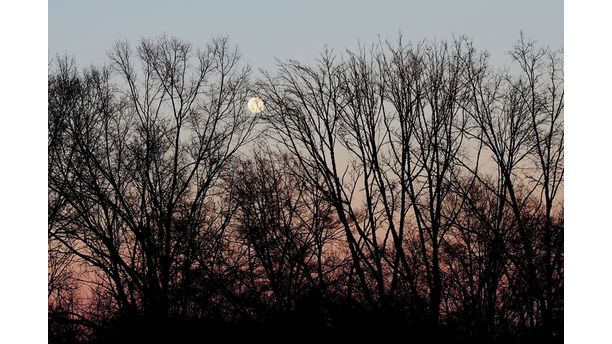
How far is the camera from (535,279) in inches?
482

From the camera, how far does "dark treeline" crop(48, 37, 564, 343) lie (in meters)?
12.5

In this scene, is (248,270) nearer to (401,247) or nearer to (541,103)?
(401,247)

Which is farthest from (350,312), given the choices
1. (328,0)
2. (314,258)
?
(328,0)

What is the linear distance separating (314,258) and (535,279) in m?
4.16

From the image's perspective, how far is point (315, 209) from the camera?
14516 mm

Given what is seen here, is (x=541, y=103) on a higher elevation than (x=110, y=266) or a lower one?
higher
